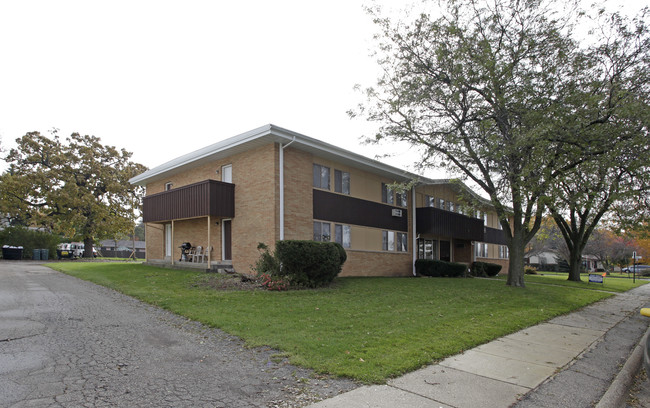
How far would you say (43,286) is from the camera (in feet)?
39.3

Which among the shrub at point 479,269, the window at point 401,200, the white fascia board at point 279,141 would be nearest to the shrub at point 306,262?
the white fascia board at point 279,141

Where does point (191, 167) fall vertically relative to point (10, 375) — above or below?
above

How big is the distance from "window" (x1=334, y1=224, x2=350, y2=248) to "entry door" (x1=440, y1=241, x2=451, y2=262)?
35.0 feet

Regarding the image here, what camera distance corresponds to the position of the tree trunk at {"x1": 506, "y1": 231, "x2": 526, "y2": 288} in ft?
56.4

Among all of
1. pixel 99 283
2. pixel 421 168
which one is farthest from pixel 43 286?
pixel 421 168

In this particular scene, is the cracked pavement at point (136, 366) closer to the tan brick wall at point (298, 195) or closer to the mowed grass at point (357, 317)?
the mowed grass at point (357, 317)

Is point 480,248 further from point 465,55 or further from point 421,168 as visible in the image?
point 465,55

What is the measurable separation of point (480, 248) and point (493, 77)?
20042 mm

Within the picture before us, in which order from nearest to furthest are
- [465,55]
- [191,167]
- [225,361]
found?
1. [225,361]
2. [465,55]
3. [191,167]

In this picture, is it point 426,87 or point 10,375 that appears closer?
point 10,375

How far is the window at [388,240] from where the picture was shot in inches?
810

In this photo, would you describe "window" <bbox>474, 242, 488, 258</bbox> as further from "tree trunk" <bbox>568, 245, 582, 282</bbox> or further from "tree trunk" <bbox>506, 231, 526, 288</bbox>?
"tree trunk" <bbox>506, 231, 526, 288</bbox>

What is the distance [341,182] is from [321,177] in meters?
1.41

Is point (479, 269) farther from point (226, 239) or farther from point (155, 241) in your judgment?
point (155, 241)
